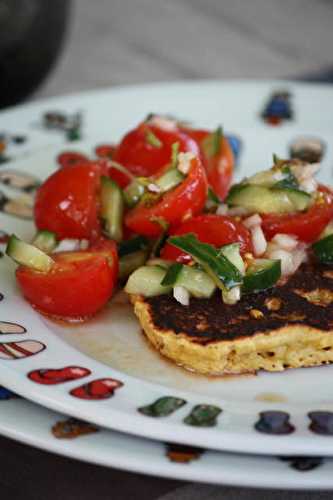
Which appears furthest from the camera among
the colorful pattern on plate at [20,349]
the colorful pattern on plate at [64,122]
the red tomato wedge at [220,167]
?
the colorful pattern on plate at [64,122]

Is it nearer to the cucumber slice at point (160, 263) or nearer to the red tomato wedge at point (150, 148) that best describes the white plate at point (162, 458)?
the cucumber slice at point (160, 263)

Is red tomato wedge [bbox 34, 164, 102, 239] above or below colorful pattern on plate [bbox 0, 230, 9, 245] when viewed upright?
above

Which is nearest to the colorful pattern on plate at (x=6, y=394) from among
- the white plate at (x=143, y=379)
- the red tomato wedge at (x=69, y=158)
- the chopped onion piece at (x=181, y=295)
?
the white plate at (x=143, y=379)

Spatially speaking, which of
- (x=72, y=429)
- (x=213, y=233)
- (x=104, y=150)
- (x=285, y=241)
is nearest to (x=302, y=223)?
(x=285, y=241)

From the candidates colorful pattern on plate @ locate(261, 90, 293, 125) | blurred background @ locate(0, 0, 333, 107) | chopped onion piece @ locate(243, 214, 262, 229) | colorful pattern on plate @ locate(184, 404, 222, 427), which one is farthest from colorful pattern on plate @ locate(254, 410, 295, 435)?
blurred background @ locate(0, 0, 333, 107)

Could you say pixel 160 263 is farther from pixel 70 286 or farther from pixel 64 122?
pixel 64 122

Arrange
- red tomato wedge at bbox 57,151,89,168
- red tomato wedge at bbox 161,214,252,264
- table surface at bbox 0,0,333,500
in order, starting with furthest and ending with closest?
table surface at bbox 0,0,333,500, red tomato wedge at bbox 57,151,89,168, red tomato wedge at bbox 161,214,252,264

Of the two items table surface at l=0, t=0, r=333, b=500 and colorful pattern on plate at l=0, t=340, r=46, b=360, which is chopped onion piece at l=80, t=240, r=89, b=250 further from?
table surface at l=0, t=0, r=333, b=500

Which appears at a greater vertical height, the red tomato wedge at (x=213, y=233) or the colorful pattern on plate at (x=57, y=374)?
the red tomato wedge at (x=213, y=233)
